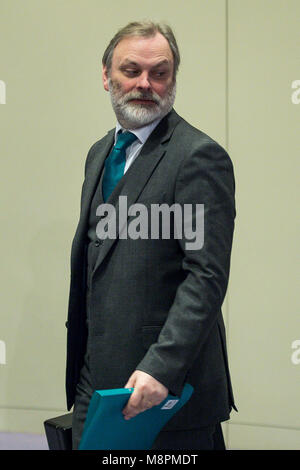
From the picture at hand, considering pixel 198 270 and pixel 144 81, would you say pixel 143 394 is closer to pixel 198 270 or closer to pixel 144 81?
pixel 198 270

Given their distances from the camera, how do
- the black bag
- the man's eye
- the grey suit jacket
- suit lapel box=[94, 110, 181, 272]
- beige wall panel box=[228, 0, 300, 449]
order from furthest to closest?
beige wall panel box=[228, 0, 300, 449]
the black bag
the man's eye
suit lapel box=[94, 110, 181, 272]
the grey suit jacket

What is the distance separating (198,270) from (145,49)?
2.13 ft

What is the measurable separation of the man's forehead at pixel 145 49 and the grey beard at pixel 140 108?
84 mm

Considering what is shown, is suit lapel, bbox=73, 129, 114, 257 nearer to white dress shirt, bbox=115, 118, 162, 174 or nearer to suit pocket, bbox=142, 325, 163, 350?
white dress shirt, bbox=115, 118, 162, 174

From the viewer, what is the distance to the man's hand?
5.01 ft

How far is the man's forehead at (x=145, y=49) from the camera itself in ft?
6.08

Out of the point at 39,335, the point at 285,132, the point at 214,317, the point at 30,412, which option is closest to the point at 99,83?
the point at 285,132

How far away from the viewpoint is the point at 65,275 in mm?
3434

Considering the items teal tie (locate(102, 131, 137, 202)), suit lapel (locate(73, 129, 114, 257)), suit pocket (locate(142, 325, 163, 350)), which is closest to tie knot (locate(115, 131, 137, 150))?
teal tie (locate(102, 131, 137, 202))

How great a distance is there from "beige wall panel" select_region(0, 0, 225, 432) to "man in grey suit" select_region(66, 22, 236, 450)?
137cm

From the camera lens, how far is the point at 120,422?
157cm

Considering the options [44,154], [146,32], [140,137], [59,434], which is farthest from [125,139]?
[44,154]

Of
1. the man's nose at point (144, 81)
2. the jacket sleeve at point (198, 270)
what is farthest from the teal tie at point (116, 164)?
the jacket sleeve at point (198, 270)

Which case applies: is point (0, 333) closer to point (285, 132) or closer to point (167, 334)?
point (285, 132)
